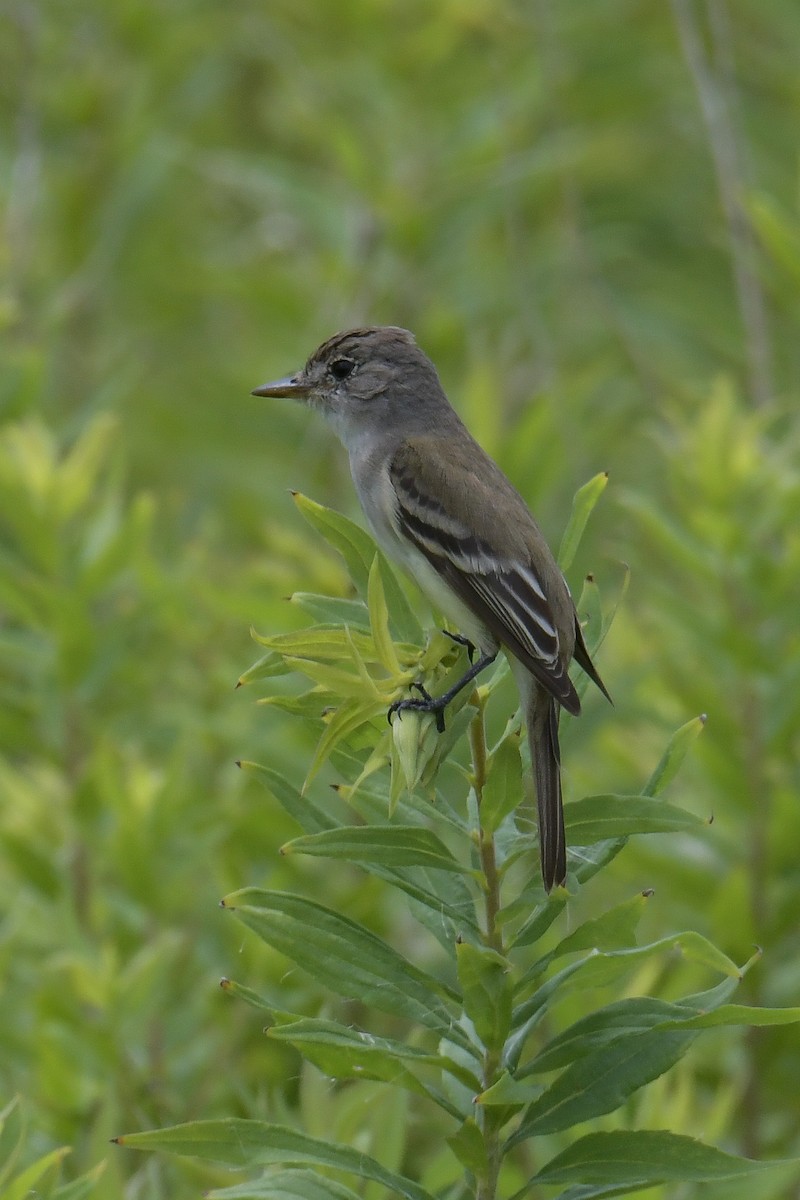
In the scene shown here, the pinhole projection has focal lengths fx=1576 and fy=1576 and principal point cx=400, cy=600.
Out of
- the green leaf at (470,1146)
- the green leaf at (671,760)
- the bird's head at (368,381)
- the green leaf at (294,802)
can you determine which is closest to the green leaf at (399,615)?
the green leaf at (294,802)

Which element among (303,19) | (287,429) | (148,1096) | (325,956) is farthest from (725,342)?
(325,956)

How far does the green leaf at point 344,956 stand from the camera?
1919mm

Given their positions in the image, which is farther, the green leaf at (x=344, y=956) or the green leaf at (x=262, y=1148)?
the green leaf at (x=344, y=956)

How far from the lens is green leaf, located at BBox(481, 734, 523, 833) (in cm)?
191

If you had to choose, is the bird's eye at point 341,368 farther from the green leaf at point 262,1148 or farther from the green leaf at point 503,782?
the green leaf at point 262,1148

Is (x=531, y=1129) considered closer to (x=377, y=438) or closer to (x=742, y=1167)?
(x=742, y=1167)

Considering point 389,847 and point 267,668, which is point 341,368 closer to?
point 267,668

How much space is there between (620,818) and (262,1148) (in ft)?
1.88

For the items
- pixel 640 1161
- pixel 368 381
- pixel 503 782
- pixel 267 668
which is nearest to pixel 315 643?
pixel 267 668

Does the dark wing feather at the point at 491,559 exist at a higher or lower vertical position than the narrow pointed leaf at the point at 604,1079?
higher

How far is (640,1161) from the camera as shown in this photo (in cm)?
186

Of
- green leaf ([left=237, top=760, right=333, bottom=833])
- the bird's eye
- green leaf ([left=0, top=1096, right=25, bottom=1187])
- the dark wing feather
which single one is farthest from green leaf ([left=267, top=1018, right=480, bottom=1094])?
the bird's eye

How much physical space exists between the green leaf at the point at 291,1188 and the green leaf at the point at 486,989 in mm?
247

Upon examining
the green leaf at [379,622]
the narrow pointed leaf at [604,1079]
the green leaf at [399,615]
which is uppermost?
the green leaf at [399,615]
